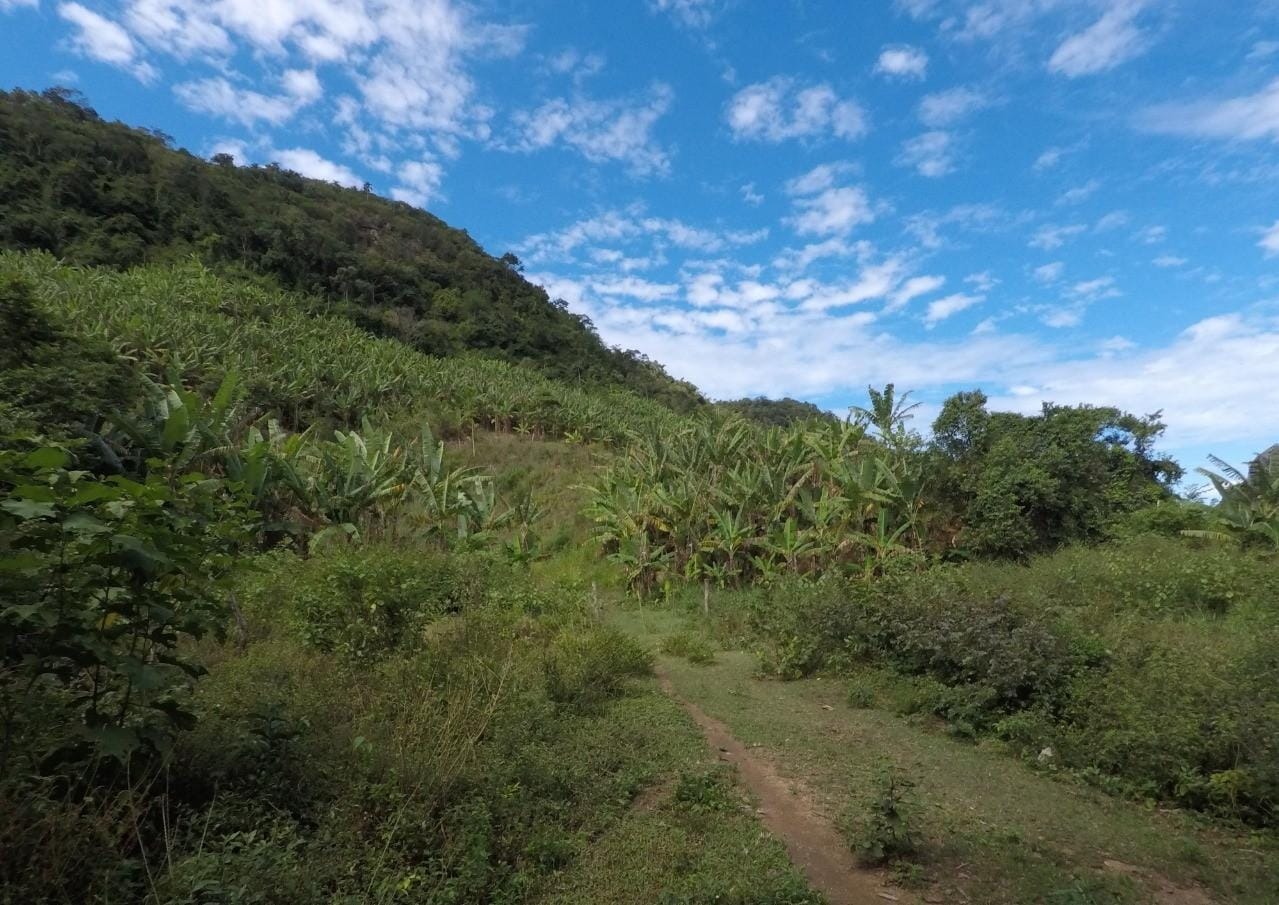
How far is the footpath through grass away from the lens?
11.6 ft

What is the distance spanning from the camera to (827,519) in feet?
44.9

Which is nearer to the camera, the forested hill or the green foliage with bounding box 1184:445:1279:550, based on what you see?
the green foliage with bounding box 1184:445:1279:550

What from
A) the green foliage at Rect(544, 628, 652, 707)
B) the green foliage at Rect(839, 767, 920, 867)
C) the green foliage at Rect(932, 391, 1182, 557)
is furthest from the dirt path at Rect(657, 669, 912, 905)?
the green foliage at Rect(932, 391, 1182, 557)

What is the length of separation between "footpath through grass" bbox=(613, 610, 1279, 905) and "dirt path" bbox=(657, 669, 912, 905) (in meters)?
Result: 0.15

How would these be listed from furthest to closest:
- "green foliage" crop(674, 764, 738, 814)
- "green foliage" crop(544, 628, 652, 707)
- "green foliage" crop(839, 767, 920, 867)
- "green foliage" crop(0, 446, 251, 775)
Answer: "green foliage" crop(544, 628, 652, 707), "green foliage" crop(674, 764, 738, 814), "green foliage" crop(839, 767, 920, 867), "green foliage" crop(0, 446, 251, 775)

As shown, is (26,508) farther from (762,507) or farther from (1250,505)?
(1250,505)

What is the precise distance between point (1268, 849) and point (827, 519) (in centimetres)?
970

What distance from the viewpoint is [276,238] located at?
161 feet

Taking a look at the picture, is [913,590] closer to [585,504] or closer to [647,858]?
[647,858]

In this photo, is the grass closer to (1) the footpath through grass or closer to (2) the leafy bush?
(1) the footpath through grass

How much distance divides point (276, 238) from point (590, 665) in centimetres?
5258

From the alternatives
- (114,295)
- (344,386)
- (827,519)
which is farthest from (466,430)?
(827,519)

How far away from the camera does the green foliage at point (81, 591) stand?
2.45m

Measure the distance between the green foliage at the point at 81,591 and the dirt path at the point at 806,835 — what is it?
3328 mm
